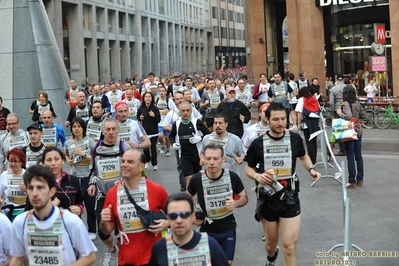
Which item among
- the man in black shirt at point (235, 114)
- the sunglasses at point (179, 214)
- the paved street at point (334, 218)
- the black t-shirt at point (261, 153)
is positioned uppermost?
the man in black shirt at point (235, 114)

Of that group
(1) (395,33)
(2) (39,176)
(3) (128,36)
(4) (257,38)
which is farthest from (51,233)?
(3) (128,36)

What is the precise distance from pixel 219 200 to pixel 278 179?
0.94 m

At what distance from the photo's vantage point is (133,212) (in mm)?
6672

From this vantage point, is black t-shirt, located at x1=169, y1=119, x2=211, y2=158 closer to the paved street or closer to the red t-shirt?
the paved street

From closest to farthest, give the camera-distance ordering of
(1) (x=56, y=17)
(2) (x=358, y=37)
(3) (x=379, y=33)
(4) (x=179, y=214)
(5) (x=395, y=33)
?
1. (4) (x=179, y=214)
2. (5) (x=395, y=33)
3. (3) (x=379, y=33)
4. (2) (x=358, y=37)
5. (1) (x=56, y=17)

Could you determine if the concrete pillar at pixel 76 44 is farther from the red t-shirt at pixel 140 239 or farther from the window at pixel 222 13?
the window at pixel 222 13

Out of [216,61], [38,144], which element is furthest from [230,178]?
[216,61]

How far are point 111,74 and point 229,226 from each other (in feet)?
213

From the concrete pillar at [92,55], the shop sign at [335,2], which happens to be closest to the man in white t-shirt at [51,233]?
the shop sign at [335,2]

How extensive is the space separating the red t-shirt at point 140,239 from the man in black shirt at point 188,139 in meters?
6.21

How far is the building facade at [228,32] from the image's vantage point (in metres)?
122

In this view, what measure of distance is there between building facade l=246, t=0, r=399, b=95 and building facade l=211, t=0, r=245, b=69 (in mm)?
70267

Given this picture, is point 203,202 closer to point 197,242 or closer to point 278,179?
point 278,179

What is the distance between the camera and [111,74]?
7156 cm
